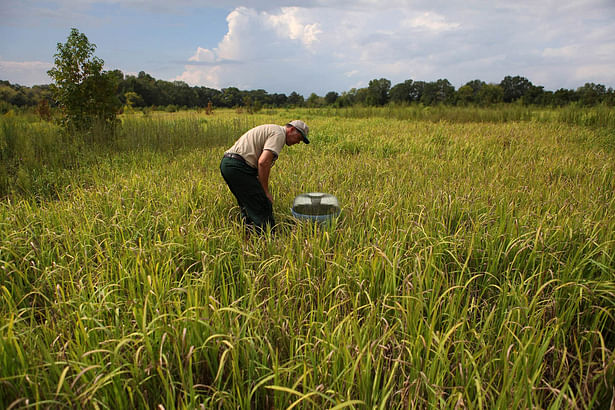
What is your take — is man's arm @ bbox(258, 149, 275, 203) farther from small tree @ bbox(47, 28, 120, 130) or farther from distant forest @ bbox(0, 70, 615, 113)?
distant forest @ bbox(0, 70, 615, 113)

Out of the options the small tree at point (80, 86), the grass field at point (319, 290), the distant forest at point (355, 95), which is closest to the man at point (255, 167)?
the grass field at point (319, 290)

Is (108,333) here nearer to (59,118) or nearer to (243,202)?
(243,202)

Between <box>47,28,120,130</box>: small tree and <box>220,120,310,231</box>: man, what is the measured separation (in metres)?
6.04

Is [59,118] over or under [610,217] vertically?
over

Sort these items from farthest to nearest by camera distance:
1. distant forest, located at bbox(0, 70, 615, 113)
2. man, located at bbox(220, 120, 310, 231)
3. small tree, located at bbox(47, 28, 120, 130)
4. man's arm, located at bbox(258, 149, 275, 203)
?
distant forest, located at bbox(0, 70, 615, 113)
small tree, located at bbox(47, 28, 120, 130)
man, located at bbox(220, 120, 310, 231)
man's arm, located at bbox(258, 149, 275, 203)

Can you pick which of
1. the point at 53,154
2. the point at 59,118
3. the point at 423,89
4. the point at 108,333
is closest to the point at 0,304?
the point at 108,333

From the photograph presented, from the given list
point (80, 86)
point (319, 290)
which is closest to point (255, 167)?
point (319, 290)

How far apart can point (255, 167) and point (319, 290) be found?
206 cm

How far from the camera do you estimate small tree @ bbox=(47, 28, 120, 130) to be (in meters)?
7.42

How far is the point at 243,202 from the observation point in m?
3.79

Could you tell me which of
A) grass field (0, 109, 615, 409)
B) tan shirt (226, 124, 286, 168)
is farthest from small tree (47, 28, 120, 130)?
tan shirt (226, 124, 286, 168)

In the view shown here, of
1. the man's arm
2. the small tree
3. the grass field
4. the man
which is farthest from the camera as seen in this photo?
the small tree

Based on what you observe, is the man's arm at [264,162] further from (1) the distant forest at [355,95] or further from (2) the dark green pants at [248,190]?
(1) the distant forest at [355,95]

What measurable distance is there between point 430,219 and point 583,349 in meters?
1.55
